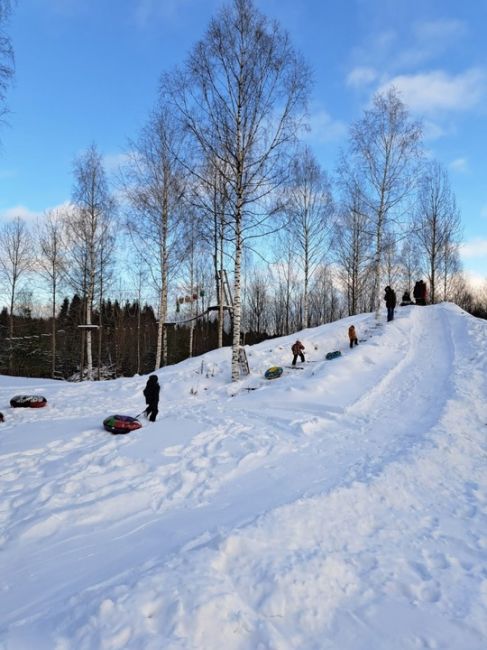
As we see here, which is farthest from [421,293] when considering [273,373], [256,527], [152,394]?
[256,527]

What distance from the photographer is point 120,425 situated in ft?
A: 26.4

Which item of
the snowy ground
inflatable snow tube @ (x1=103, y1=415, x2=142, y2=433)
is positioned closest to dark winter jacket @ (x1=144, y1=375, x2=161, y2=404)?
the snowy ground

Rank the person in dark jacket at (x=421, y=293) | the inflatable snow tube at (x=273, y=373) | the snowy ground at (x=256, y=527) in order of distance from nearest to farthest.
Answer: the snowy ground at (x=256, y=527) < the inflatable snow tube at (x=273, y=373) < the person in dark jacket at (x=421, y=293)

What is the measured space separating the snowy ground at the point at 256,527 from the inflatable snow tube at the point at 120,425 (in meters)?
0.26

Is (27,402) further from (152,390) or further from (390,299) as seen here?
(390,299)

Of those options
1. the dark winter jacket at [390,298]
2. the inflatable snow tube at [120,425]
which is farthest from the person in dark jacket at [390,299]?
the inflatable snow tube at [120,425]

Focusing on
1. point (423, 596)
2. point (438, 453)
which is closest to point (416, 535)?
point (423, 596)

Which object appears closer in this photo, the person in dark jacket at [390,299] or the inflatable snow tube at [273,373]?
the inflatable snow tube at [273,373]

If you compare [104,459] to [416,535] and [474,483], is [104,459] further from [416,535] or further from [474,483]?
[474,483]

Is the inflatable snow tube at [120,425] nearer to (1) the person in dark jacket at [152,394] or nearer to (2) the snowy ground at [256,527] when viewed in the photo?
(2) the snowy ground at [256,527]

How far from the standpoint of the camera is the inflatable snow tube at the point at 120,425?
316 inches

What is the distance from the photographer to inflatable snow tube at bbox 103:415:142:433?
8023 millimetres

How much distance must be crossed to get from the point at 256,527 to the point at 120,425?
4.90 meters

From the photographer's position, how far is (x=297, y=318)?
185ft
